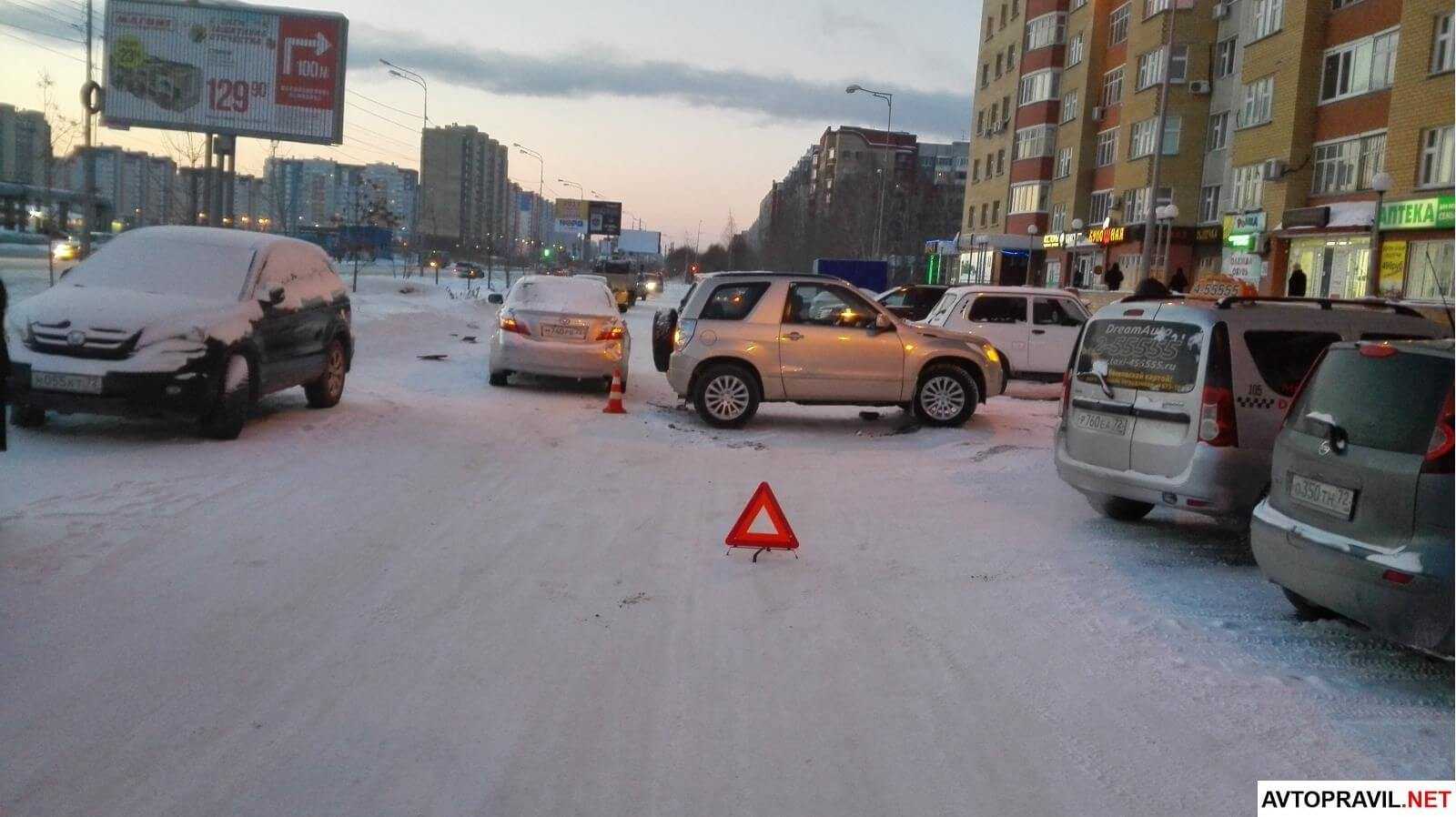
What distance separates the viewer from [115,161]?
143000 millimetres

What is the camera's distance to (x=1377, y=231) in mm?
26031

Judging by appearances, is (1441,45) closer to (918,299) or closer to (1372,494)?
(918,299)

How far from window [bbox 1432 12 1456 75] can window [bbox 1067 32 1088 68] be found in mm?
29390

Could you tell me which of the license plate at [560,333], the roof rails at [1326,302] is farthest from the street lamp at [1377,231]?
the roof rails at [1326,302]

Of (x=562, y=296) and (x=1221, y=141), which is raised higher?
(x=1221, y=141)

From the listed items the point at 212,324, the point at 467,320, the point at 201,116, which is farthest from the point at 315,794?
the point at 201,116

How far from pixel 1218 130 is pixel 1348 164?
46.6 feet

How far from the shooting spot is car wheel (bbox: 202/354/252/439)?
33.7 ft

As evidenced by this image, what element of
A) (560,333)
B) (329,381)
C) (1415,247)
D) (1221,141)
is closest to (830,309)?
(560,333)

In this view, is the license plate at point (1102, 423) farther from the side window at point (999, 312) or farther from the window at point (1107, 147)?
the window at point (1107, 147)

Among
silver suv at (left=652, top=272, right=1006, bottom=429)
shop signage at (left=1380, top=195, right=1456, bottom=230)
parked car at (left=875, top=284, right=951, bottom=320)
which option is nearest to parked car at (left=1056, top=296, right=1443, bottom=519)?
silver suv at (left=652, top=272, right=1006, bottom=429)

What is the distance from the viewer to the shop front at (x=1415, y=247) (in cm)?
2666

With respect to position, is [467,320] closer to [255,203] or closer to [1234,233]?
[1234,233]

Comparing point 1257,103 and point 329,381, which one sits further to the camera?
point 1257,103
